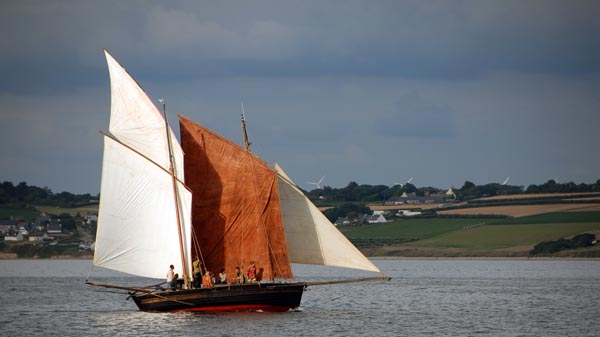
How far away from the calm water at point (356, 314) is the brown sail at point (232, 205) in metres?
3.46

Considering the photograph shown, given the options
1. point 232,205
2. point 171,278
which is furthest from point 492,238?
point 171,278

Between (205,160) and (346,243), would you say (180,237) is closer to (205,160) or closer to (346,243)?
(205,160)

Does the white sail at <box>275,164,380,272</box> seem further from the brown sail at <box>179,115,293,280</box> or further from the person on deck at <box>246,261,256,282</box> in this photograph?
the person on deck at <box>246,261,256,282</box>

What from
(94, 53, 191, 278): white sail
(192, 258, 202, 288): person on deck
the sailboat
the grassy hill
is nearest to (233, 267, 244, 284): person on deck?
the sailboat

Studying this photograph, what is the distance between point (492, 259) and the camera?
183375 mm

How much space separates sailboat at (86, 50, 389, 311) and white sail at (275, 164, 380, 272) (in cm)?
6

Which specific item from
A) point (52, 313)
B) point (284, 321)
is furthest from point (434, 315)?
point (52, 313)

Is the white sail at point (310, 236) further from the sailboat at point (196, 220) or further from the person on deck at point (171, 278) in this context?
the person on deck at point (171, 278)

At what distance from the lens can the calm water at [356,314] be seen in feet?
200

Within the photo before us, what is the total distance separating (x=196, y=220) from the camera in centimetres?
6688

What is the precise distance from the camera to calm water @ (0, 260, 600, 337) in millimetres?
60931

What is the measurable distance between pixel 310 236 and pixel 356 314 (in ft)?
25.4

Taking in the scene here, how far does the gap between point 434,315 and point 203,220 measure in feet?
50.5

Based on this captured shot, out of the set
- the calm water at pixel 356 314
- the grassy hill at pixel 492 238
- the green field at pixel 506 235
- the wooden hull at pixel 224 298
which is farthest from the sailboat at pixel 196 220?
the green field at pixel 506 235
